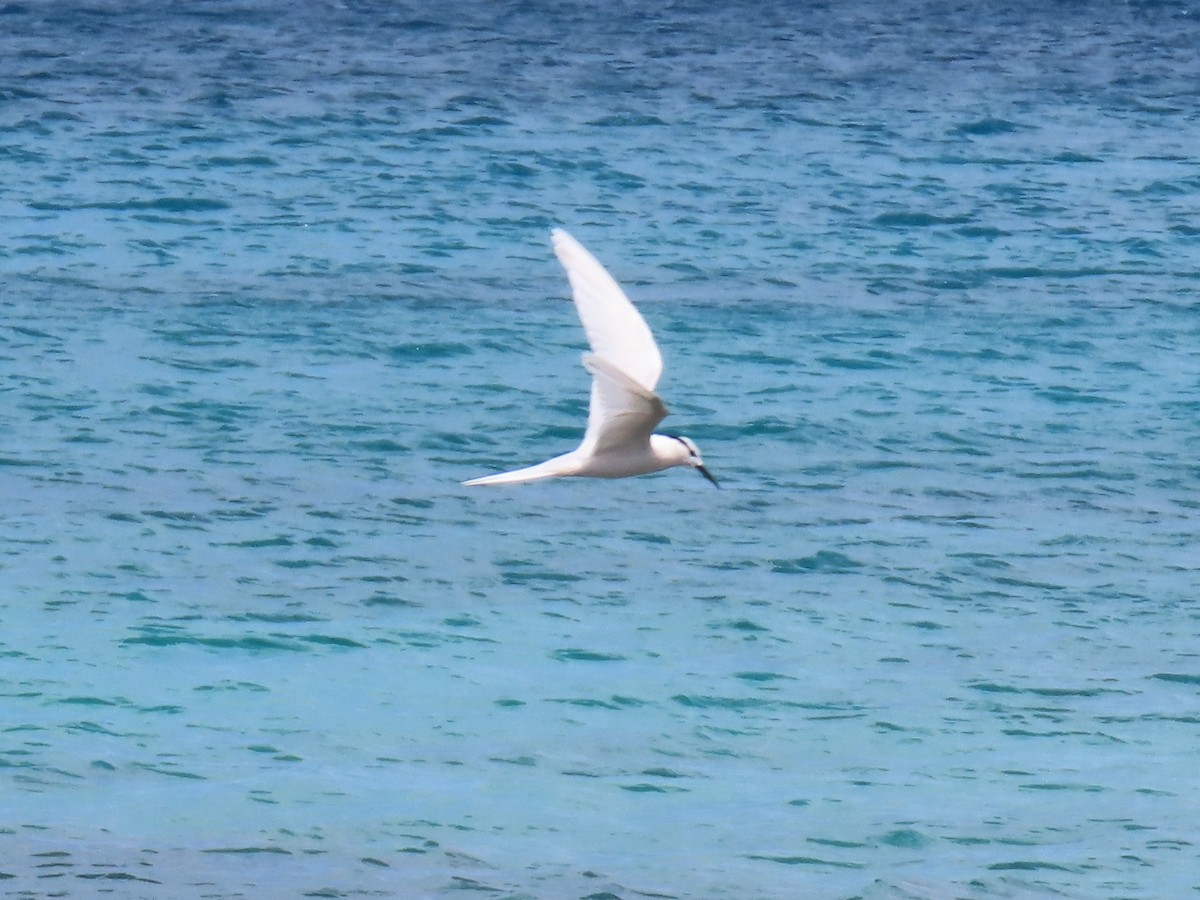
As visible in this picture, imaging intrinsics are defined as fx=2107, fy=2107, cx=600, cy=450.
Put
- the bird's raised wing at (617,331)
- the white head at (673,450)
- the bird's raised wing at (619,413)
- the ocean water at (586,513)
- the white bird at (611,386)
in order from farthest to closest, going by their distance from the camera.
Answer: the ocean water at (586,513)
the white head at (673,450)
the bird's raised wing at (617,331)
the white bird at (611,386)
the bird's raised wing at (619,413)

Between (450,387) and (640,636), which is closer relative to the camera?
(640,636)

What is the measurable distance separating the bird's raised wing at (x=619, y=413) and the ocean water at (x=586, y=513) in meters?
2.19

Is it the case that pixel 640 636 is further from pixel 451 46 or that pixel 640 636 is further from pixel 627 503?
pixel 451 46

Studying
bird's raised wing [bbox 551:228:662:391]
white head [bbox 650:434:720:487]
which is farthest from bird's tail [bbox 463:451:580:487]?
white head [bbox 650:434:720:487]

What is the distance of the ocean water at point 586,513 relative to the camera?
Answer: 10.8 m

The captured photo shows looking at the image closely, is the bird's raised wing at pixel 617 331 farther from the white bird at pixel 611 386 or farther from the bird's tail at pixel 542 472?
the bird's tail at pixel 542 472

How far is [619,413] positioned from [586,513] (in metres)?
6.20

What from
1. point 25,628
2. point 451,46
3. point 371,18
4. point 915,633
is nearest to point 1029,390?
point 915,633

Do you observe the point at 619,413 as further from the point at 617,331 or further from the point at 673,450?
the point at 673,450

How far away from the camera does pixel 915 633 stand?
13.3m

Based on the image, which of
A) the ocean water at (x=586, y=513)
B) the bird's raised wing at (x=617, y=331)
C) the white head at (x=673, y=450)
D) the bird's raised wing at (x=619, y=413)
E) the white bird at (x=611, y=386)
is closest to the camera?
the bird's raised wing at (x=619, y=413)

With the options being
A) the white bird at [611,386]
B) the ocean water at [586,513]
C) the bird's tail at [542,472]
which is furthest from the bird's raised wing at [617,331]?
the ocean water at [586,513]

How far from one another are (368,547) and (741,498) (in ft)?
9.73

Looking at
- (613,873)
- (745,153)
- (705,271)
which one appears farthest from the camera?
(745,153)
